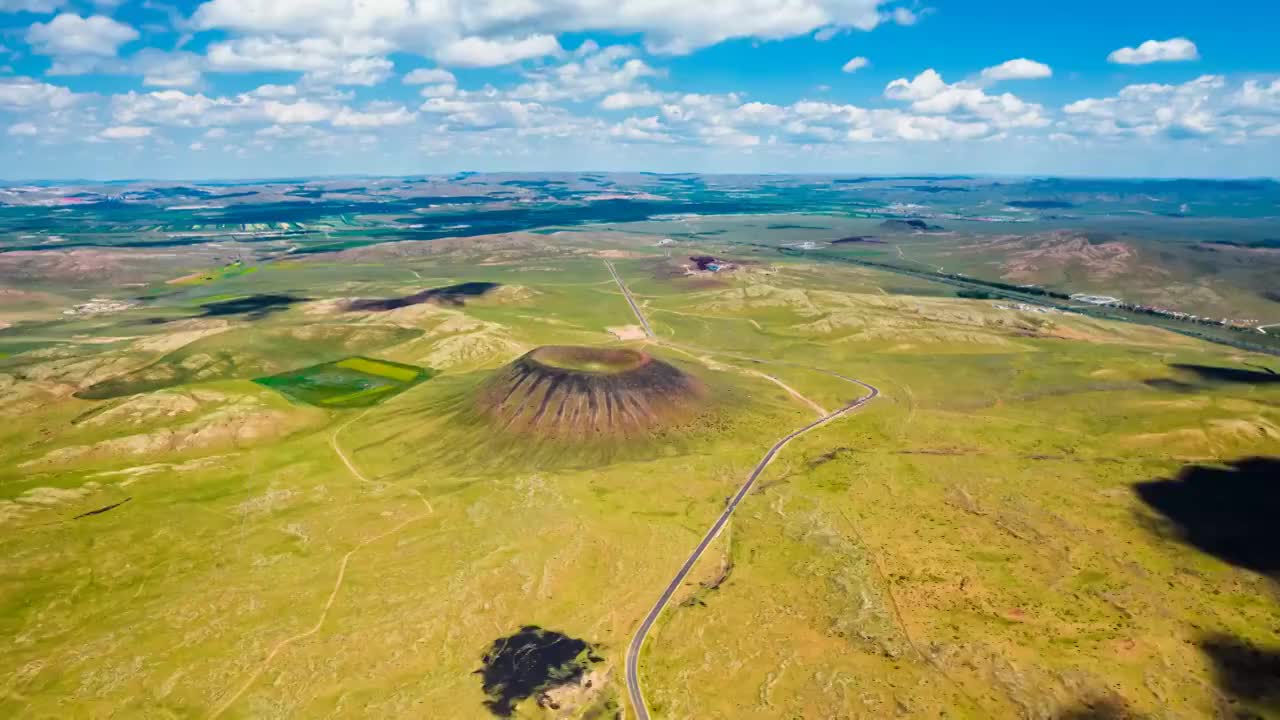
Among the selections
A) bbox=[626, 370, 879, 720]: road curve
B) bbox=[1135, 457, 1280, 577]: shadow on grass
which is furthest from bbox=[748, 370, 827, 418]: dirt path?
bbox=[1135, 457, 1280, 577]: shadow on grass

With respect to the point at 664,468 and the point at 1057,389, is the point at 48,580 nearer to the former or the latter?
the point at 664,468

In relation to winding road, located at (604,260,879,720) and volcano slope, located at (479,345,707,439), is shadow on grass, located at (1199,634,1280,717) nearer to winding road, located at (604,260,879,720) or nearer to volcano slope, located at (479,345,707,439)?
winding road, located at (604,260,879,720)

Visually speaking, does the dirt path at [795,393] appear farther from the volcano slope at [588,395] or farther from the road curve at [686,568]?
the volcano slope at [588,395]

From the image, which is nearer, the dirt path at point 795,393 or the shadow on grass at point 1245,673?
the shadow on grass at point 1245,673

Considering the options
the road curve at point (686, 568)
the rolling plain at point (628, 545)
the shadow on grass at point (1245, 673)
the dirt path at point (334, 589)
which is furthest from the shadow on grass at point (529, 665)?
the shadow on grass at point (1245, 673)

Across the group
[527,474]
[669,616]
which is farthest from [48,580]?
[669,616]
